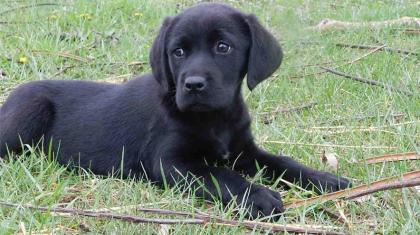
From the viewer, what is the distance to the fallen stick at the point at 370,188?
2.66 metres

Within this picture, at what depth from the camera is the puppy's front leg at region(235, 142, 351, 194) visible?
318cm

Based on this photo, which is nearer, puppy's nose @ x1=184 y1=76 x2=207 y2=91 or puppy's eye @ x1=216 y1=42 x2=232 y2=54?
puppy's nose @ x1=184 y1=76 x2=207 y2=91

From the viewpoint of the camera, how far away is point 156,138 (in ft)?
11.4

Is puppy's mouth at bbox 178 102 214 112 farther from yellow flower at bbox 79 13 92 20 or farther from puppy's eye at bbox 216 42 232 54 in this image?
yellow flower at bbox 79 13 92 20

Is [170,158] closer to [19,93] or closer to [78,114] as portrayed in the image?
[78,114]

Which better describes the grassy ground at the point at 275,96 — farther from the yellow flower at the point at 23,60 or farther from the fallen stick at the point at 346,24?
the fallen stick at the point at 346,24

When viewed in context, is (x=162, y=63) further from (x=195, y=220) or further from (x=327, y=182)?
(x=195, y=220)

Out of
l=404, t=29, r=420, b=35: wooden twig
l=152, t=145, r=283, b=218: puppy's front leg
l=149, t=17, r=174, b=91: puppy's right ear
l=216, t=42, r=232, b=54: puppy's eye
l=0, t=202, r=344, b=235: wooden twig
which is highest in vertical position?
l=216, t=42, r=232, b=54: puppy's eye

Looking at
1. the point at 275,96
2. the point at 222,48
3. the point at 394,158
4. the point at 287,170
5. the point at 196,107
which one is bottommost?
the point at 275,96

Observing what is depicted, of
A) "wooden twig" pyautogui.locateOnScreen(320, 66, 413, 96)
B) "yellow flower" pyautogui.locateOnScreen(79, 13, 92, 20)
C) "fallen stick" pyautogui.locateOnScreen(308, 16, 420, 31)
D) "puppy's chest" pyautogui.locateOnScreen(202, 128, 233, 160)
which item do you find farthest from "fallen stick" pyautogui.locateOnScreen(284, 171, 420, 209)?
"yellow flower" pyautogui.locateOnScreen(79, 13, 92, 20)

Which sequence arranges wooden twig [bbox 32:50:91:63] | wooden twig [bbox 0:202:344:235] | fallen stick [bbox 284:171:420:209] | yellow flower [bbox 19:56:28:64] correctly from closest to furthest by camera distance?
wooden twig [bbox 0:202:344:235], fallen stick [bbox 284:171:420:209], yellow flower [bbox 19:56:28:64], wooden twig [bbox 32:50:91:63]

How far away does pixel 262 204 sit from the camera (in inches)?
112

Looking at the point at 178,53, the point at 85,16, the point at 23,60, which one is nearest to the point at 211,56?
the point at 178,53

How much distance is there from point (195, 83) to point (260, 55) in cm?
41
